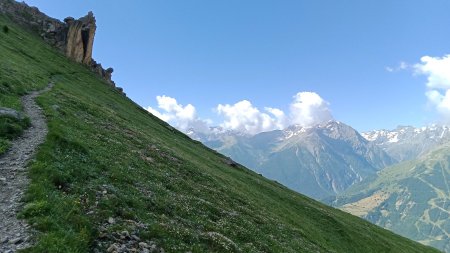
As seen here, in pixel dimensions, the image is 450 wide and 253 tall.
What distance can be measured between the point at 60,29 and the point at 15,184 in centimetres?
12417

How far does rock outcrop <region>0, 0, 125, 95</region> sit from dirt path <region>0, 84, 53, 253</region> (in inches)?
4100

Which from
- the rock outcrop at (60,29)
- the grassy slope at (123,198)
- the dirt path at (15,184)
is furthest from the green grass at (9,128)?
the rock outcrop at (60,29)

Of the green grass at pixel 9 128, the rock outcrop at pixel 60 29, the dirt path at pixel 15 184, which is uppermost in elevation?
the rock outcrop at pixel 60 29

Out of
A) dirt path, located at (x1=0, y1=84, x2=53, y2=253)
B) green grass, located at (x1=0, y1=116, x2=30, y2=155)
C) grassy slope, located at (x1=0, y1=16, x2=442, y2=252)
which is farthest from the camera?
green grass, located at (x1=0, y1=116, x2=30, y2=155)

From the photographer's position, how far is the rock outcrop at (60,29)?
127 meters

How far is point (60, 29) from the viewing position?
12988 cm

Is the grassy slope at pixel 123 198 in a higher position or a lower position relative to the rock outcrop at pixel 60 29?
lower

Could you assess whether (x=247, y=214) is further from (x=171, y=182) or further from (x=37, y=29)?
(x=37, y=29)

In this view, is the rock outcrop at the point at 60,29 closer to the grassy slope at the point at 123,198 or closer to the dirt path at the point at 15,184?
the grassy slope at the point at 123,198

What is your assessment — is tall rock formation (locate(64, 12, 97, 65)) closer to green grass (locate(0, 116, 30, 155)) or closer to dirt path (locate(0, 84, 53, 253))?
dirt path (locate(0, 84, 53, 253))

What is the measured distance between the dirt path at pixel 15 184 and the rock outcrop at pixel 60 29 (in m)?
104

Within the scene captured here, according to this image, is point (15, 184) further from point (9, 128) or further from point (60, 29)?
point (60, 29)

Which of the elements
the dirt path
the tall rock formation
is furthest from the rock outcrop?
the dirt path

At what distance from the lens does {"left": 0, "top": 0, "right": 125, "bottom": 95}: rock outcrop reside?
127188 mm
